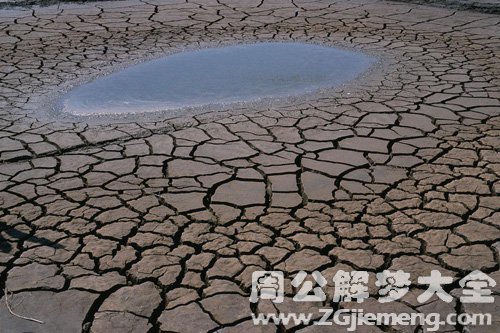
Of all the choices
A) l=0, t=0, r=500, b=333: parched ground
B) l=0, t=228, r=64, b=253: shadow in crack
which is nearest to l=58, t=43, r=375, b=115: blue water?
l=0, t=0, r=500, b=333: parched ground

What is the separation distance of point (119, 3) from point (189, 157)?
5869 mm

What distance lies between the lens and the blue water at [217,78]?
582 cm

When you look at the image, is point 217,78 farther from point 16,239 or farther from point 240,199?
point 16,239

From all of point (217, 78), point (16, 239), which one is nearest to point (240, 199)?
point (16, 239)

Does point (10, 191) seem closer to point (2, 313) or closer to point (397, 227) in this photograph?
point (2, 313)

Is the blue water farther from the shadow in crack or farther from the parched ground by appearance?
the shadow in crack

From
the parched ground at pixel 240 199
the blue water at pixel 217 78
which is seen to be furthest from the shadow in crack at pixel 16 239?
the blue water at pixel 217 78

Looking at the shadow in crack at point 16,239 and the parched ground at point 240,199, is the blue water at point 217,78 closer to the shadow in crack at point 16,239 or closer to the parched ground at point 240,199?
the parched ground at point 240,199

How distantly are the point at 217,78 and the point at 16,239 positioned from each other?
332 centimetres

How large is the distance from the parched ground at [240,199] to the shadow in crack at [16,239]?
11 mm

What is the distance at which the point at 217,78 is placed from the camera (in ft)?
21.3

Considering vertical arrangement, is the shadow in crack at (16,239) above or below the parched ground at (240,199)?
below

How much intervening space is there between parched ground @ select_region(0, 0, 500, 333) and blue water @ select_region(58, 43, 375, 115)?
36cm

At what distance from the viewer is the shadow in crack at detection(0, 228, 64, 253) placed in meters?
3.49
